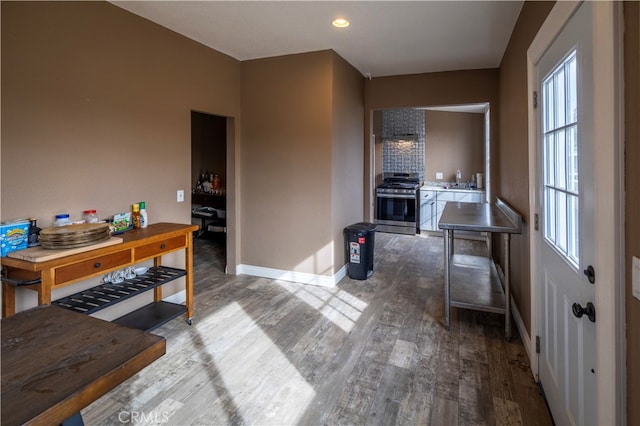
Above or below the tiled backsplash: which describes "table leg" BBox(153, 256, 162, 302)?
below

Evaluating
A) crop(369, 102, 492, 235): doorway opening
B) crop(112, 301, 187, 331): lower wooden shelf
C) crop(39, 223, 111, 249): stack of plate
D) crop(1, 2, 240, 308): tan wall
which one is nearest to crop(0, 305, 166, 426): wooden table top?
crop(39, 223, 111, 249): stack of plate

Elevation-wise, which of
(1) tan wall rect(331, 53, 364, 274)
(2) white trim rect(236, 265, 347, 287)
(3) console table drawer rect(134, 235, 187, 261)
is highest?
(1) tan wall rect(331, 53, 364, 274)

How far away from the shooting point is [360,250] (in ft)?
13.4

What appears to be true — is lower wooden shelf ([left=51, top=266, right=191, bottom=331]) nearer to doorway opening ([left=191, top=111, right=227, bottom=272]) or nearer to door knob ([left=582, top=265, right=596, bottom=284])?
door knob ([left=582, top=265, right=596, bottom=284])

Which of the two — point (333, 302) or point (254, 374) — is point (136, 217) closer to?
point (254, 374)

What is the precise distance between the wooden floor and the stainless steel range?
332 cm

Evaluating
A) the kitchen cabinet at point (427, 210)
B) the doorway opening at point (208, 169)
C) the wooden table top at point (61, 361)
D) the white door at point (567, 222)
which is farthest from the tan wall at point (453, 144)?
the wooden table top at point (61, 361)

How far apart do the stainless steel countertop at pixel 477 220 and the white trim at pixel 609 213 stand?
1.46m

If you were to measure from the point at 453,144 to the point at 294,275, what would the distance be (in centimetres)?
485

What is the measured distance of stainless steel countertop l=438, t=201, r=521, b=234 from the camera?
8.36 ft

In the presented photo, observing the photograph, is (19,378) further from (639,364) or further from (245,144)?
(245,144)

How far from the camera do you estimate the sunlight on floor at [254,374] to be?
6.31 ft

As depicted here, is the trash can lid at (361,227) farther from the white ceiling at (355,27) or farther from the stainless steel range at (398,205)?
the stainless steel range at (398,205)

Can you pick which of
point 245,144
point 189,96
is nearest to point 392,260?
point 245,144
